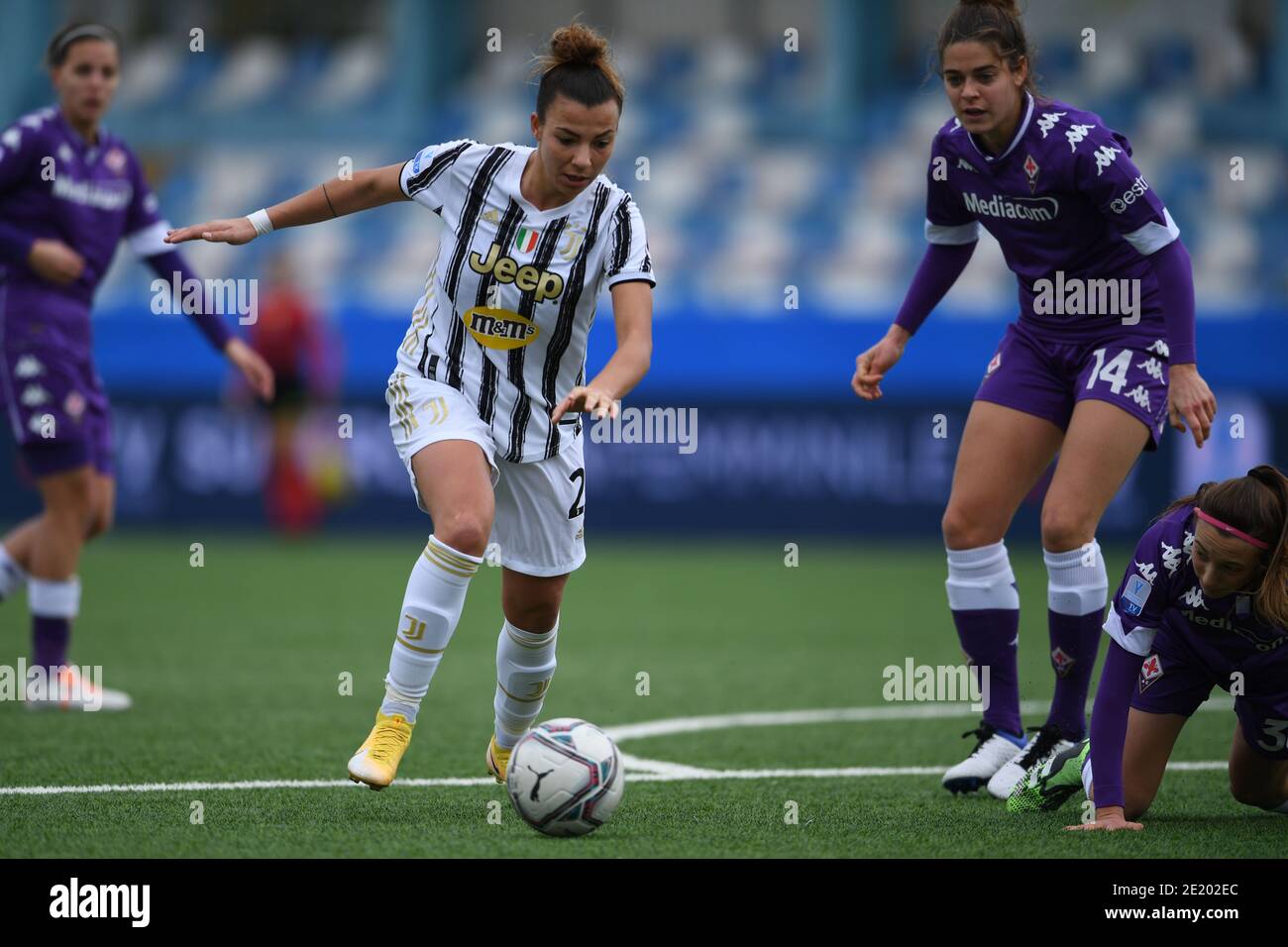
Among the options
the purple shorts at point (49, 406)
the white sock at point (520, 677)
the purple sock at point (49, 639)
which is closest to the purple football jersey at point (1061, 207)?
the white sock at point (520, 677)

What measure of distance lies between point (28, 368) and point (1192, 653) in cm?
457

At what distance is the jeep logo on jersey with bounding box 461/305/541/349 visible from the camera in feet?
16.4

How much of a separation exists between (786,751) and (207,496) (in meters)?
10.4

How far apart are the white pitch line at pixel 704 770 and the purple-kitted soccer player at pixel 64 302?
192 centimetres

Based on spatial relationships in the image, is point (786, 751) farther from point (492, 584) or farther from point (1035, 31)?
point (1035, 31)

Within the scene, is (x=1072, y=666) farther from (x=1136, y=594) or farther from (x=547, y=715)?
(x=547, y=715)

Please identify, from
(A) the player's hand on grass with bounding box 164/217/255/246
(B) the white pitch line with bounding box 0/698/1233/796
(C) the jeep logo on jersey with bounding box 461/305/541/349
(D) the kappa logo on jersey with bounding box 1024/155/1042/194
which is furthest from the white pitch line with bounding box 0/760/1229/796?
(D) the kappa logo on jersey with bounding box 1024/155/1042/194

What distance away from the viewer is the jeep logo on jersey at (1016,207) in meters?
5.20

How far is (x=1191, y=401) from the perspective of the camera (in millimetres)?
4812

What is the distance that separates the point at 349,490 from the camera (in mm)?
15500

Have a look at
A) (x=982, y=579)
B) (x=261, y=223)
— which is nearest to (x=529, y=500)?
(x=261, y=223)

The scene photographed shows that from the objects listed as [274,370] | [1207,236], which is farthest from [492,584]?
[1207,236]

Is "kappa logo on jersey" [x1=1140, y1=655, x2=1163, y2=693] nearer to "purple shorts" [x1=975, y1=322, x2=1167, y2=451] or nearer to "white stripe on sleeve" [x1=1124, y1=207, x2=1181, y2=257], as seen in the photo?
"purple shorts" [x1=975, y1=322, x2=1167, y2=451]

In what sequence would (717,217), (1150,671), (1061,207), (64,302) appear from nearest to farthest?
(1150,671), (1061,207), (64,302), (717,217)
